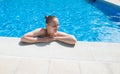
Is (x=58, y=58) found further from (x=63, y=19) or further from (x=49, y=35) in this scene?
(x=63, y=19)

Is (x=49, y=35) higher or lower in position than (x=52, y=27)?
lower

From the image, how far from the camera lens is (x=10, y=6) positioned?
1116 centimetres

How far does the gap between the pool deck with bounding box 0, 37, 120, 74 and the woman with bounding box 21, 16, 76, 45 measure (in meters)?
0.11

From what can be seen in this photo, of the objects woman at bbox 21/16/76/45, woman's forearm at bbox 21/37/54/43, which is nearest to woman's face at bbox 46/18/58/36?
woman at bbox 21/16/76/45

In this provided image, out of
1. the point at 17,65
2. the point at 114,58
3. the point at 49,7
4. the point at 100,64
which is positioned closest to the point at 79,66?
the point at 100,64

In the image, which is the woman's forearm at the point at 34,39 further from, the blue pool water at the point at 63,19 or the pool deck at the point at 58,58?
the blue pool water at the point at 63,19

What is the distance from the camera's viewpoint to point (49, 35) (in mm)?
4770

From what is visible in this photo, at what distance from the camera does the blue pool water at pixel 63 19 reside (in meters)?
7.31

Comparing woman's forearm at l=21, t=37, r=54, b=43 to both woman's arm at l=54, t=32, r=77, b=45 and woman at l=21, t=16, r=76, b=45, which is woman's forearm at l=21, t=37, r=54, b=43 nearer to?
woman at l=21, t=16, r=76, b=45

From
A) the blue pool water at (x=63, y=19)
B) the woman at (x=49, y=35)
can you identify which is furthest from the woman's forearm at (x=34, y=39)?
the blue pool water at (x=63, y=19)

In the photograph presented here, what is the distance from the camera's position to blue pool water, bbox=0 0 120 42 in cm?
731

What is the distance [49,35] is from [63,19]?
4.35m

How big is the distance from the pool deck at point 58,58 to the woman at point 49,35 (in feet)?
0.38

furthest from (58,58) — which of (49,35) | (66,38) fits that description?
(49,35)
